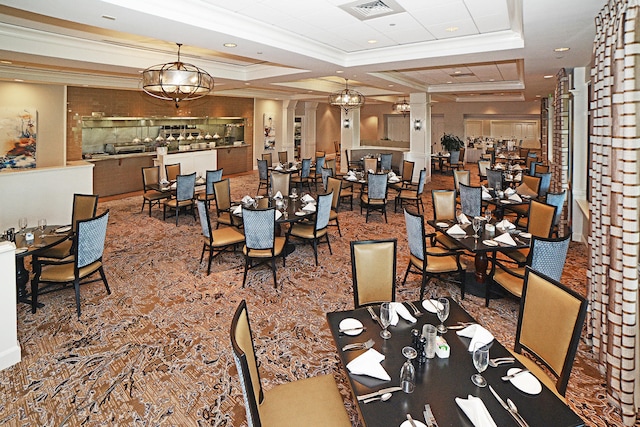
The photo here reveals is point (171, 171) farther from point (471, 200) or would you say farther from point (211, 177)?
point (471, 200)

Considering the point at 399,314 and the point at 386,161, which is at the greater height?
the point at 386,161

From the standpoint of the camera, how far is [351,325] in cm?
258

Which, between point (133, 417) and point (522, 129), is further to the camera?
point (522, 129)

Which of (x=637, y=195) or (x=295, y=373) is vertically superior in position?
(x=637, y=195)

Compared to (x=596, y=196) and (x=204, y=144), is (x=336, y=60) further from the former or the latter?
(x=204, y=144)

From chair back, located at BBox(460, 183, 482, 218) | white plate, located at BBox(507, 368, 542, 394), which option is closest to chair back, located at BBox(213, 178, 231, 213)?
chair back, located at BBox(460, 183, 482, 218)

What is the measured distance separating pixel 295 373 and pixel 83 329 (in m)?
2.29

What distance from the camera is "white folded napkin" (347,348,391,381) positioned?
209cm

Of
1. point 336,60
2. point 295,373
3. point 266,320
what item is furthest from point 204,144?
point 295,373

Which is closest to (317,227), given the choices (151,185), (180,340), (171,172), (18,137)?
(180,340)

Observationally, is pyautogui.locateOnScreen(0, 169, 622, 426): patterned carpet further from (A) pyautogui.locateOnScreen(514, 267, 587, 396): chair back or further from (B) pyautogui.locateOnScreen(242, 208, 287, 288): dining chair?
(A) pyautogui.locateOnScreen(514, 267, 587, 396): chair back

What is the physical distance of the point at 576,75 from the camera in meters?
6.76

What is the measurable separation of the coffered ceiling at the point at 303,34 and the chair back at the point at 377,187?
6.78 ft

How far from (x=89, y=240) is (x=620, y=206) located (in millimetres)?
4807
